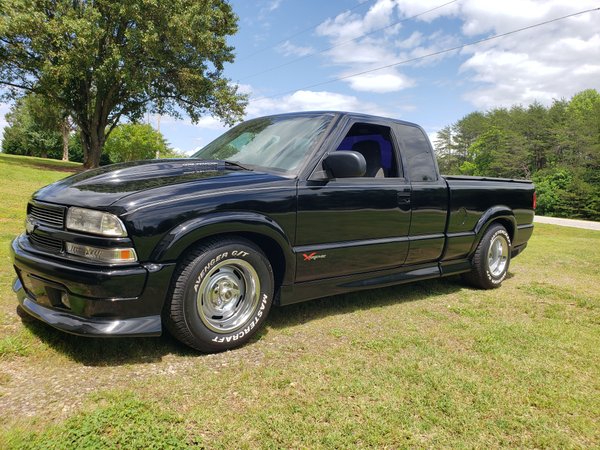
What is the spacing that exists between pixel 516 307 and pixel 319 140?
9.18 ft

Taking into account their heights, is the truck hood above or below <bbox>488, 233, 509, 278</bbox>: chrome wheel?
above

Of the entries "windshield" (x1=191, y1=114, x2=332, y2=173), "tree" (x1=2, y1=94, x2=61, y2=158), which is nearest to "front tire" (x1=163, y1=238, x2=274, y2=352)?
"windshield" (x1=191, y1=114, x2=332, y2=173)

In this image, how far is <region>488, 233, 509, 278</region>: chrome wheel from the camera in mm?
5461

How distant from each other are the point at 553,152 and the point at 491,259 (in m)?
47.0

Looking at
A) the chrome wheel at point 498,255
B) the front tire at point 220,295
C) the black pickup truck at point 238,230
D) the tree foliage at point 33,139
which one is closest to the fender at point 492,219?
the chrome wheel at point 498,255

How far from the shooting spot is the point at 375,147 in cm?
451

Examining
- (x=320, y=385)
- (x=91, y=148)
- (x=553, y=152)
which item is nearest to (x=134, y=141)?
(x=91, y=148)

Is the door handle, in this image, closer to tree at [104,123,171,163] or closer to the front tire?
the front tire

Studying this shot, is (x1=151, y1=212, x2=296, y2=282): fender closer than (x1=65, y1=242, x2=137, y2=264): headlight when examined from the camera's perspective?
No

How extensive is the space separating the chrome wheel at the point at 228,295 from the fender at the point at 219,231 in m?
0.24

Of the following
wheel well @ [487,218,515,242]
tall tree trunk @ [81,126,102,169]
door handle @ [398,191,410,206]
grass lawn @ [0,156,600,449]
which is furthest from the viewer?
tall tree trunk @ [81,126,102,169]

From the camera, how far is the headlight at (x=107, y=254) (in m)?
2.64

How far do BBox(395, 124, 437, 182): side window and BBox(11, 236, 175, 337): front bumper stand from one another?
2710 millimetres

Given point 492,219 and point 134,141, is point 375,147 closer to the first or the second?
point 492,219
